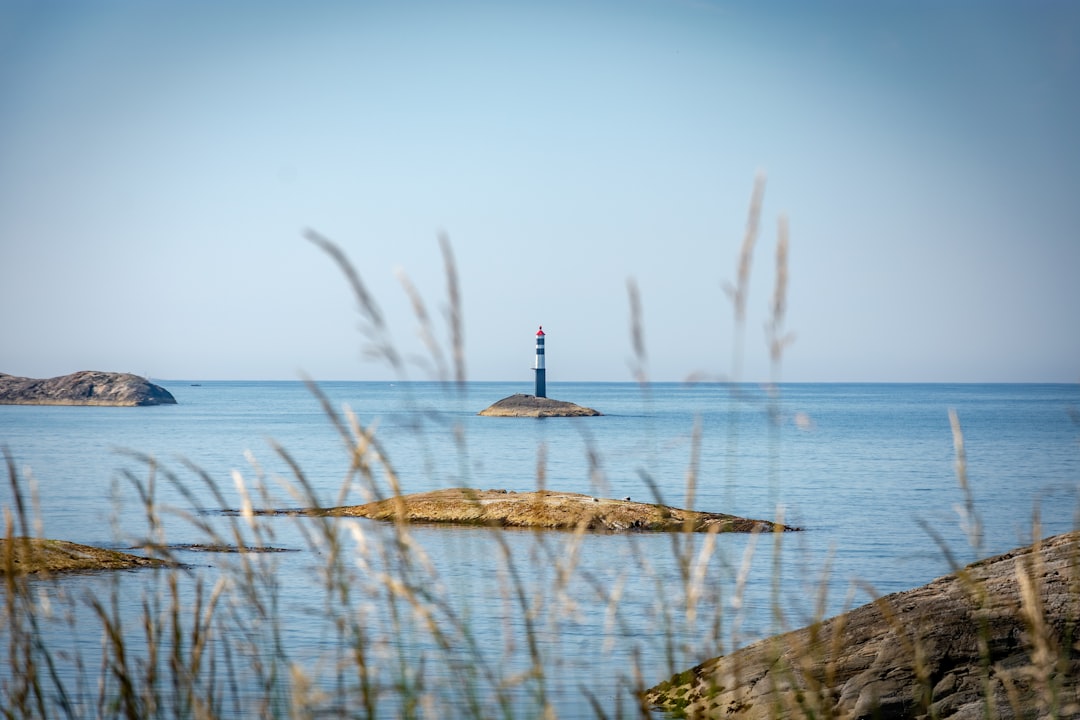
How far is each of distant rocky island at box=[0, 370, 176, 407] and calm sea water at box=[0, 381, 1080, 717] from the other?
47.6 m

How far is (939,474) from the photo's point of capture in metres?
44.7

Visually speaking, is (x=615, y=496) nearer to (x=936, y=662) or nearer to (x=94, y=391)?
(x=936, y=662)

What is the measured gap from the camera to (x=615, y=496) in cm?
3291

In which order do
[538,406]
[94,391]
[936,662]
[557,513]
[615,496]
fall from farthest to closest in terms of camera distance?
[94,391] → [538,406] → [615,496] → [557,513] → [936,662]

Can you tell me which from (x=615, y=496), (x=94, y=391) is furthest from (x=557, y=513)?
(x=94, y=391)

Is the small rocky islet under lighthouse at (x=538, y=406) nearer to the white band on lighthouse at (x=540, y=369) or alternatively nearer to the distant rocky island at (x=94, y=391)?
the white band on lighthouse at (x=540, y=369)

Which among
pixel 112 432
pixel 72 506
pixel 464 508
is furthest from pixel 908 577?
pixel 112 432

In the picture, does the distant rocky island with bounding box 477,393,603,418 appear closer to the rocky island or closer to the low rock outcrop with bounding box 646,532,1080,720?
the rocky island

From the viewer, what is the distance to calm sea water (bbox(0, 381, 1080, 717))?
3135 millimetres

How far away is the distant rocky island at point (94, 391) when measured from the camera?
133 m

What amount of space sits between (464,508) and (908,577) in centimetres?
990

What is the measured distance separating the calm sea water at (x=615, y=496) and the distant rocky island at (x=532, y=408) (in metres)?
6.45

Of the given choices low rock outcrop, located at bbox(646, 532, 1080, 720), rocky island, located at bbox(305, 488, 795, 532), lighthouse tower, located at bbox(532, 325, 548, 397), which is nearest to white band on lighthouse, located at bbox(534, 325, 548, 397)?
lighthouse tower, located at bbox(532, 325, 548, 397)

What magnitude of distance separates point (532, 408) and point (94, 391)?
6688 centimetres
